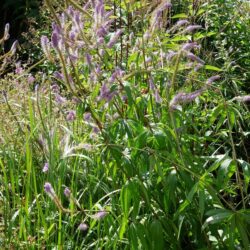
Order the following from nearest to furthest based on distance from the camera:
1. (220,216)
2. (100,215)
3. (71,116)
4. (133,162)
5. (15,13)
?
(220,216)
(100,215)
(133,162)
(71,116)
(15,13)

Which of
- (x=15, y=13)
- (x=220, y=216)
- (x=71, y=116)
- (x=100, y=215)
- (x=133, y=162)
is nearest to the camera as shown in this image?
(x=220, y=216)

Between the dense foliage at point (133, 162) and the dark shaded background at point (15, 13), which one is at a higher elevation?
the dense foliage at point (133, 162)

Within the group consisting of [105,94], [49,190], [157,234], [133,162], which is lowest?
[157,234]

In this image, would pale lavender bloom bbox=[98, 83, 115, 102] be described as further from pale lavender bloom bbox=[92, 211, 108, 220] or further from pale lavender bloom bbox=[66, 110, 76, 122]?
A: pale lavender bloom bbox=[92, 211, 108, 220]

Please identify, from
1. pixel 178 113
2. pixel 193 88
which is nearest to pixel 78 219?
pixel 178 113

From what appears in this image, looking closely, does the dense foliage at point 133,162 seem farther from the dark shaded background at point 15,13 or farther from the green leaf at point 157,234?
the dark shaded background at point 15,13

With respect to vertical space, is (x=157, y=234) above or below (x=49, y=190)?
below

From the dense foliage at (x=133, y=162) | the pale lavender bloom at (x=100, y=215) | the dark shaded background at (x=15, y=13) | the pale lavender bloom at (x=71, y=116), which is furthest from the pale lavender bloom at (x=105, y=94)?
the dark shaded background at (x=15, y=13)

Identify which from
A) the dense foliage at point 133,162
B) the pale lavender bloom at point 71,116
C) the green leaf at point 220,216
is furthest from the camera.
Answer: the pale lavender bloom at point 71,116

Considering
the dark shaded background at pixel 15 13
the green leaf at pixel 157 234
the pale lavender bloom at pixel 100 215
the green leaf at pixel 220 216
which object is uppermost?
the pale lavender bloom at pixel 100 215

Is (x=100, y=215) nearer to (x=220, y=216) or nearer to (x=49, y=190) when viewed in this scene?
(x=49, y=190)

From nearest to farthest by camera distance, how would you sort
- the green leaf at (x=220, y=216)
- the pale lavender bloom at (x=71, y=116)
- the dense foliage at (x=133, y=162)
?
the green leaf at (x=220, y=216)
the dense foliage at (x=133, y=162)
the pale lavender bloom at (x=71, y=116)

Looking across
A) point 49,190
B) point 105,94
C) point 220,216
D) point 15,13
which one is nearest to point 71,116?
point 105,94

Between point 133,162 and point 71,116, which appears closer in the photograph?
point 133,162
